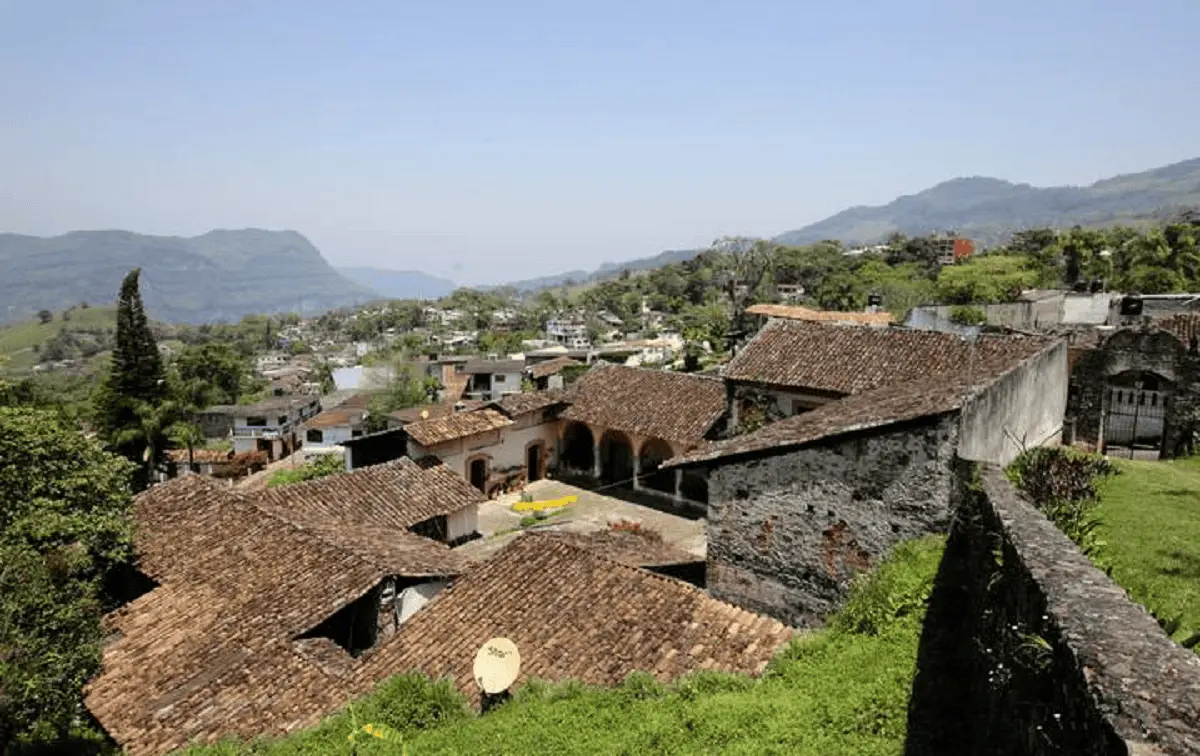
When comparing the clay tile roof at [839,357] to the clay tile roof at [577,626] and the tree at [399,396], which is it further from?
the tree at [399,396]

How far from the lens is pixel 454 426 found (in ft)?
88.2

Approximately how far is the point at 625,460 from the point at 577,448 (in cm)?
227

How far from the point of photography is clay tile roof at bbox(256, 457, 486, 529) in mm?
18516

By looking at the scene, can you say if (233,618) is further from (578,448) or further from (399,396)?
(399,396)

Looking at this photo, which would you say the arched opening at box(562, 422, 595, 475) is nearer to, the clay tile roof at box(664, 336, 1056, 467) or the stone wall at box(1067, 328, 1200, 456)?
the clay tile roof at box(664, 336, 1056, 467)

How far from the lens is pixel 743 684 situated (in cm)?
872

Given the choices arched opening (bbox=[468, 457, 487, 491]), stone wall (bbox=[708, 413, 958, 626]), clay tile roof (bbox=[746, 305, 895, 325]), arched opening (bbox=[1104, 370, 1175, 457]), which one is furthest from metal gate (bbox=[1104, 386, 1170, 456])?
clay tile roof (bbox=[746, 305, 895, 325])

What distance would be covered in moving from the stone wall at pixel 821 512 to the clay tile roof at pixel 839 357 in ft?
33.4

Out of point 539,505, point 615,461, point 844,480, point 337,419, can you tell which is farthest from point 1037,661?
point 337,419

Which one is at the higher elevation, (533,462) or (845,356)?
(845,356)

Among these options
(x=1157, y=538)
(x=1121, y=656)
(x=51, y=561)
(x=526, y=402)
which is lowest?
(x=526, y=402)

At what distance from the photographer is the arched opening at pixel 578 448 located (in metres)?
31.3

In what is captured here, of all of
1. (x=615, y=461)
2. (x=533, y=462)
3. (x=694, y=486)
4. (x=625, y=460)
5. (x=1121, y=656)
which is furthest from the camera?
(x=615, y=461)

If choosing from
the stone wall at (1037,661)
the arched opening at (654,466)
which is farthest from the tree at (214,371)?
the stone wall at (1037,661)
